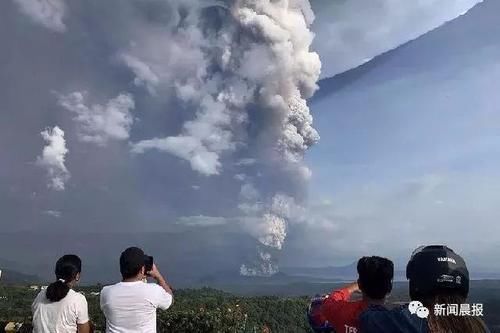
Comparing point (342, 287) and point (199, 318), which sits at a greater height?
point (342, 287)

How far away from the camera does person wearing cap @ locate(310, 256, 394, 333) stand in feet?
7.01

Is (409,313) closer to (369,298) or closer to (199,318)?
(369,298)

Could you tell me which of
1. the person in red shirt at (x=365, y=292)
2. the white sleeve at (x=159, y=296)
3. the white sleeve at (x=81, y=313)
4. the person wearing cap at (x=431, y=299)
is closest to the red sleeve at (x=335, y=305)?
the person in red shirt at (x=365, y=292)

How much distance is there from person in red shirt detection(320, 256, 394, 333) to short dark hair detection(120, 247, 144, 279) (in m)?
1.52

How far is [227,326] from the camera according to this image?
815cm

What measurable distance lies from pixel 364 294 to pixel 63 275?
7.59 feet

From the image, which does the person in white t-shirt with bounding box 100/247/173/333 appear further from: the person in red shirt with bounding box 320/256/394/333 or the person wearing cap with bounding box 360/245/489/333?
the person wearing cap with bounding box 360/245/489/333

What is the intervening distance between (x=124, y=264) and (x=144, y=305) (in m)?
0.29

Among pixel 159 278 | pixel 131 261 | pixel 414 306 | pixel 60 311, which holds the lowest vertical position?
pixel 60 311

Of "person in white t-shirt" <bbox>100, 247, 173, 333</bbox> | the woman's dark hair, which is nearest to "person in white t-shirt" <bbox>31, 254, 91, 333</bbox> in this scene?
the woman's dark hair

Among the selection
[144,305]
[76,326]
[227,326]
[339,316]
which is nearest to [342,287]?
[339,316]

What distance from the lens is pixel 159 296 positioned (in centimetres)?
341

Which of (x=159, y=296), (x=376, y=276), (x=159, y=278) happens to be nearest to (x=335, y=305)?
(x=376, y=276)

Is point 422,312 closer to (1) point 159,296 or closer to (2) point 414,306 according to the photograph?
(2) point 414,306
